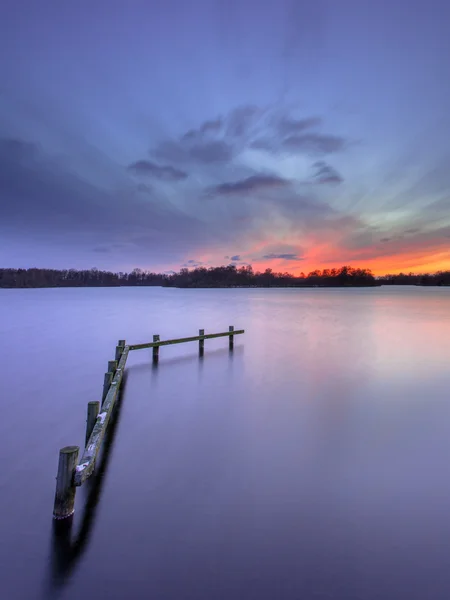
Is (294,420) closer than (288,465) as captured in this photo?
No

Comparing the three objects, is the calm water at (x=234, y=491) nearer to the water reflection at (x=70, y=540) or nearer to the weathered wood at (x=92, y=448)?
the water reflection at (x=70, y=540)

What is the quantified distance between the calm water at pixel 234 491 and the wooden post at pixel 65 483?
0.88ft

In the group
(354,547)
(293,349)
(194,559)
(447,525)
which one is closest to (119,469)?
(194,559)

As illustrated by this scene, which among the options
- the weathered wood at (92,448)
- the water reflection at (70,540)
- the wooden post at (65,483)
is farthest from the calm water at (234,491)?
the weathered wood at (92,448)

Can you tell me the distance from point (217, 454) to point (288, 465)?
4.98 feet

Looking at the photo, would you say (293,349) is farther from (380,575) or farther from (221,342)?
(380,575)

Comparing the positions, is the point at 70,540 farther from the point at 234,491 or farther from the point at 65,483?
the point at 234,491

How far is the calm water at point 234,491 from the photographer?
3.94m

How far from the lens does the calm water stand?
12.9ft

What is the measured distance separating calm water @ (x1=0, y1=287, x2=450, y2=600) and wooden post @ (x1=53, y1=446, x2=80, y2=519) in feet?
0.88

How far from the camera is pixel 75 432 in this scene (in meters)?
8.12

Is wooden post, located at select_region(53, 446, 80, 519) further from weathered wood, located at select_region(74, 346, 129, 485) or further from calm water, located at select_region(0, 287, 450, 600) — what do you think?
calm water, located at select_region(0, 287, 450, 600)

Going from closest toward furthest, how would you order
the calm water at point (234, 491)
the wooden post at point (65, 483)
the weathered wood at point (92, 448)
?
the calm water at point (234, 491) < the wooden post at point (65, 483) < the weathered wood at point (92, 448)

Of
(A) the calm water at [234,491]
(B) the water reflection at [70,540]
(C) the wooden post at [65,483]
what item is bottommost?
(A) the calm water at [234,491]
